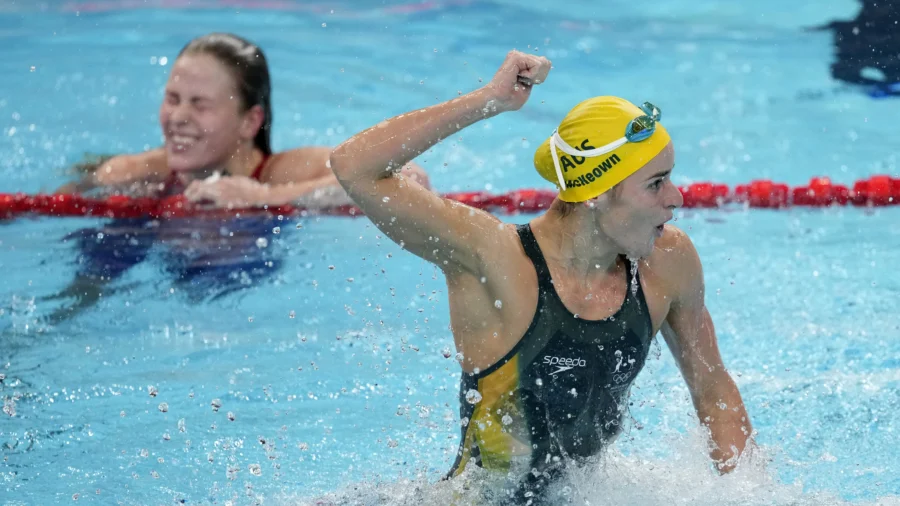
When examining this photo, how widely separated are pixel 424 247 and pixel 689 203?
344 cm

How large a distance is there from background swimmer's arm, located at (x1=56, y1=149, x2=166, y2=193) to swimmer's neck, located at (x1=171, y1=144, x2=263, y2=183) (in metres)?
0.26

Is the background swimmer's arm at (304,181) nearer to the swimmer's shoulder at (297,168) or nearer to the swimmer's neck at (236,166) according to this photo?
the swimmer's shoulder at (297,168)

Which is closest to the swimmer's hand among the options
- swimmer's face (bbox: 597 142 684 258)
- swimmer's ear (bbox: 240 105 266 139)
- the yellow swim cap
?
swimmer's ear (bbox: 240 105 266 139)

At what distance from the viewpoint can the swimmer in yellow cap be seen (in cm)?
246

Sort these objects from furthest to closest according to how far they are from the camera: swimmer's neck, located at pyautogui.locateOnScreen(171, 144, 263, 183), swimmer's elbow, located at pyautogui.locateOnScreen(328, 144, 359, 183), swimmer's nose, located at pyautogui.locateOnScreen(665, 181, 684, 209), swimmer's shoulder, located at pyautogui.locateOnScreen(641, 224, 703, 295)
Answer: swimmer's neck, located at pyautogui.locateOnScreen(171, 144, 263, 183)
swimmer's shoulder, located at pyautogui.locateOnScreen(641, 224, 703, 295)
swimmer's nose, located at pyautogui.locateOnScreen(665, 181, 684, 209)
swimmer's elbow, located at pyautogui.locateOnScreen(328, 144, 359, 183)

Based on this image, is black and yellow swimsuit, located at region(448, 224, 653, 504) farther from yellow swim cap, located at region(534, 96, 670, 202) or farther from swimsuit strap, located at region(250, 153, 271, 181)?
swimsuit strap, located at region(250, 153, 271, 181)

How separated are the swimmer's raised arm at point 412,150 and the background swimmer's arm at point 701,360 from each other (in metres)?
0.64

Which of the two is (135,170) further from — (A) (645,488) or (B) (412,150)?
(B) (412,150)

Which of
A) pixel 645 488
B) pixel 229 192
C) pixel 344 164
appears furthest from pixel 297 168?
pixel 344 164

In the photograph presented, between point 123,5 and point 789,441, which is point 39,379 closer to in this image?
point 789,441

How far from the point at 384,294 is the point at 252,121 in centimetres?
121

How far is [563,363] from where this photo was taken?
268 cm

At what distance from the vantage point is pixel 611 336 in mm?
2682

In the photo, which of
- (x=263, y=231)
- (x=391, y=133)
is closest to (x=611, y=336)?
(x=391, y=133)
